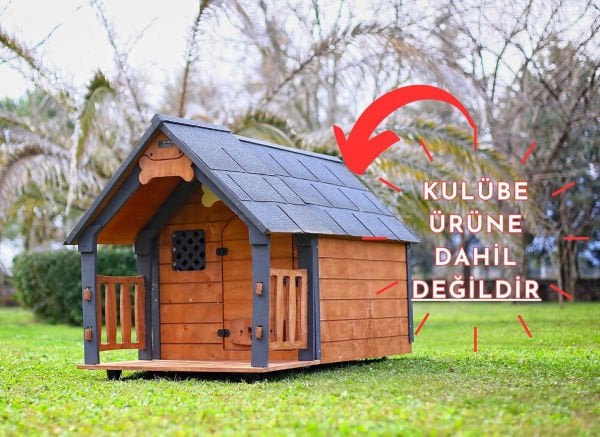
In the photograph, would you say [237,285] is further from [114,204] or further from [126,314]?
[114,204]

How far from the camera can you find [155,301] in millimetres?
11672

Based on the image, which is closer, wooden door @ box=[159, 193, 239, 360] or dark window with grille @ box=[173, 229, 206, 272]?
wooden door @ box=[159, 193, 239, 360]

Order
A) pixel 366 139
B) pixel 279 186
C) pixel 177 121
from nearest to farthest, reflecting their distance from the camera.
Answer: pixel 177 121 → pixel 279 186 → pixel 366 139

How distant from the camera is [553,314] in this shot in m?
22.2

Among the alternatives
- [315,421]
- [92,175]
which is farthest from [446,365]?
[92,175]

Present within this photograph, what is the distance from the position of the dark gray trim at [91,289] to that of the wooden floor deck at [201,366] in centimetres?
14

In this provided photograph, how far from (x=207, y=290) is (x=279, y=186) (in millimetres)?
1539

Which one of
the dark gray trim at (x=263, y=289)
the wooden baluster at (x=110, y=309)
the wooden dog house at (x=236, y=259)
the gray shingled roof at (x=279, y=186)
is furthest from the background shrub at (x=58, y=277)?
the dark gray trim at (x=263, y=289)

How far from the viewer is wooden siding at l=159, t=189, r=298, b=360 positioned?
36.8 ft

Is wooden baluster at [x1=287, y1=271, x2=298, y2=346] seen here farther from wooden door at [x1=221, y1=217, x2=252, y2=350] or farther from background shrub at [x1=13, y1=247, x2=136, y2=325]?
background shrub at [x1=13, y1=247, x2=136, y2=325]

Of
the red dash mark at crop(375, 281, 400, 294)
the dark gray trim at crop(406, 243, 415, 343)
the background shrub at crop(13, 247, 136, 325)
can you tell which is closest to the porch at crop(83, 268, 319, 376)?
the red dash mark at crop(375, 281, 400, 294)

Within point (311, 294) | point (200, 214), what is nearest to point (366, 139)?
point (200, 214)

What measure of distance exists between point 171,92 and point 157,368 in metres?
19.4

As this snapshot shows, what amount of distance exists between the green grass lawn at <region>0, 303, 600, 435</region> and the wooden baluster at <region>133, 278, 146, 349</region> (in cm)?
50
